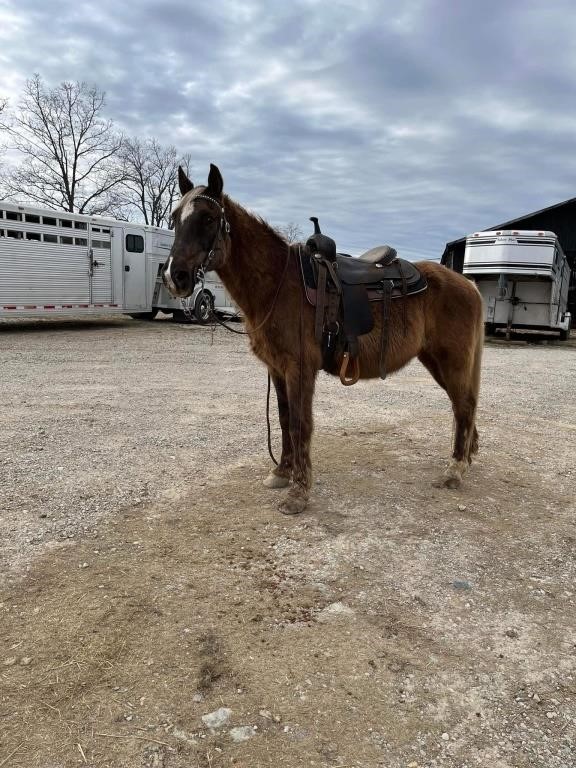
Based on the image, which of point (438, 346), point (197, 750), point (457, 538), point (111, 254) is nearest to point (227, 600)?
point (197, 750)

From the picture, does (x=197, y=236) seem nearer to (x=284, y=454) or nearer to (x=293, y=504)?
(x=284, y=454)

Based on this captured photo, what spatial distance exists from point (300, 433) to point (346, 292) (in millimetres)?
1210

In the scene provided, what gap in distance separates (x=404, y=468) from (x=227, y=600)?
8.64 feet

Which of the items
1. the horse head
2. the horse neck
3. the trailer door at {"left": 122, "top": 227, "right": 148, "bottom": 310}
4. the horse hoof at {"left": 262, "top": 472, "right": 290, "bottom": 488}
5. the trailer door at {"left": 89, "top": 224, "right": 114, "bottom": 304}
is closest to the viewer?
the horse head

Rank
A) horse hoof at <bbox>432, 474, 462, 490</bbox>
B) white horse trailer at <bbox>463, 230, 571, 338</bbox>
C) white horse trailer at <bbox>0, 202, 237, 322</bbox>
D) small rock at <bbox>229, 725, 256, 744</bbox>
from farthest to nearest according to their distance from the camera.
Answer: white horse trailer at <bbox>463, 230, 571, 338</bbox> < white horse trailer at <bbox>0, 202, 237, 322</bbox> < horse hoof at <bbox>432, 474, 462, 490</bbox> < small rock at <bbox>229, 725, 256, 744</bbox>

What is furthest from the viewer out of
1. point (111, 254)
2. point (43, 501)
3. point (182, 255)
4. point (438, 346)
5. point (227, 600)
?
point (111, 254)

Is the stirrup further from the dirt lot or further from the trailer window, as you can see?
the trailer window

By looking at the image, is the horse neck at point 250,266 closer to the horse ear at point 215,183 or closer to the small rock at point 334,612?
the horse ear at point 215,183

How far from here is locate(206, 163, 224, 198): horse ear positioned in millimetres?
3590

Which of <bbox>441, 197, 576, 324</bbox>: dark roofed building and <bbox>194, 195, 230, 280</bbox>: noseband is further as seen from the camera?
<bbox>441, 197, 576, 324</bbox>: dark roofed building

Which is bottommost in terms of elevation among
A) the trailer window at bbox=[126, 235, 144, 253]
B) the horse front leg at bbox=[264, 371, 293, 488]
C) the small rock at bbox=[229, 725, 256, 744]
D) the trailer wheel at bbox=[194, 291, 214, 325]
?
the small rock at bbox=[229, 725, 256, 744]

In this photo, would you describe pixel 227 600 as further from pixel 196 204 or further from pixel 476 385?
pixel 476 385

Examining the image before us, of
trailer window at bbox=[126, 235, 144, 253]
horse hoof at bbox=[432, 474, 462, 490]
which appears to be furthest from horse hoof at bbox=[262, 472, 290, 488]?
trailer window at bbox=[126, 235, 144, 253]

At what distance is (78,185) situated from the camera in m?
39.2
